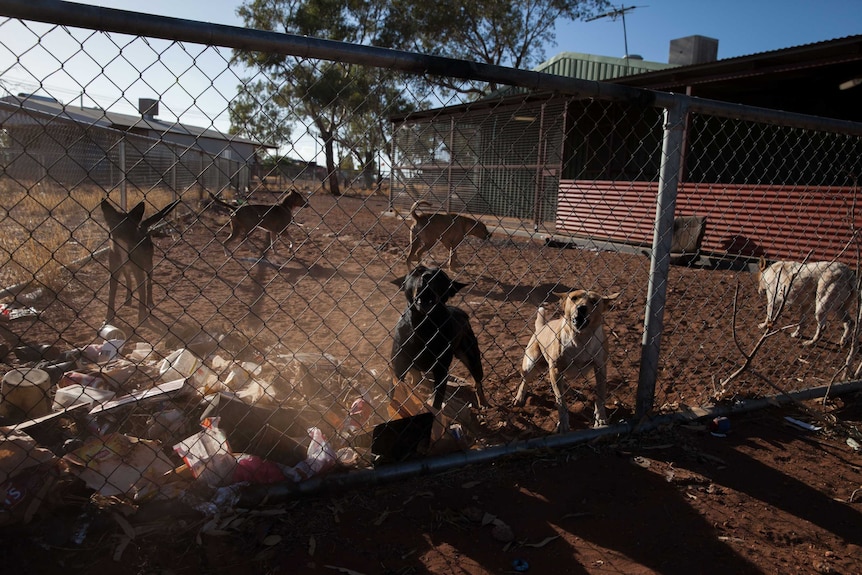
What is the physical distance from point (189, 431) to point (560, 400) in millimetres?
2039

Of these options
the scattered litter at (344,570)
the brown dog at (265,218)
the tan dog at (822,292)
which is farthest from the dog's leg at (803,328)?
the brown dog at (265,218)

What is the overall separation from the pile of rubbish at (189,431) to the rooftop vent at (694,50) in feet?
71.1

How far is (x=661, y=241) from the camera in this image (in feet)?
9.49

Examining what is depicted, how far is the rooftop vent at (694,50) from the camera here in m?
20.5

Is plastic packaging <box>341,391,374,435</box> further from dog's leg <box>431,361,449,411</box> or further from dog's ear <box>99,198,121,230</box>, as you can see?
dog's ear <box>99,198,121,230</box>

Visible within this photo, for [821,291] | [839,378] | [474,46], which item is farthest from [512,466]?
[474,46]

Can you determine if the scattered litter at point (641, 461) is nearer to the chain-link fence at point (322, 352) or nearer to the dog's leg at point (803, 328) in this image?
the chain-link fence at point (322, 352)

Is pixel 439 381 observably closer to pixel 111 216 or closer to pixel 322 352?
pixel 322 352

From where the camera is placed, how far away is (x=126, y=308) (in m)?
5.64

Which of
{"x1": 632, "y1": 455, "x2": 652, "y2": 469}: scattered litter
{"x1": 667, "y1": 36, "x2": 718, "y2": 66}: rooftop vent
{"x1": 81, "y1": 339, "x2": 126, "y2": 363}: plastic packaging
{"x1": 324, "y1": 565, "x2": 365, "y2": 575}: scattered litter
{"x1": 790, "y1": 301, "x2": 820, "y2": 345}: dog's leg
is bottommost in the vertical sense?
{"x1": 324, "y1": 565, "x2": 365, "y2": 575}: scattered litter

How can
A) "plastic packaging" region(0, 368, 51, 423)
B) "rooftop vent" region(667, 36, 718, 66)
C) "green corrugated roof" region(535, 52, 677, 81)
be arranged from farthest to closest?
1. "rooftop vent" region(667, 36, 718, 66)
2. "green corrugated roof" region(535, 52, 677, 81)
3. "plastic packaging" region(0, 368, 51, 423)

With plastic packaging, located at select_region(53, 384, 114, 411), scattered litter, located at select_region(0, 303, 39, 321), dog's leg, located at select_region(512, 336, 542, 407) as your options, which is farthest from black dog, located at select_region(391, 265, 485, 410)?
scattered litter, located at select_region(0, 303, 39, 321)

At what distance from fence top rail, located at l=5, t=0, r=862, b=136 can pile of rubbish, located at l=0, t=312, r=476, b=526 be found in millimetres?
1518

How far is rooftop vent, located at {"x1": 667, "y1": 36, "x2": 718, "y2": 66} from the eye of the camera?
20.5 meters
